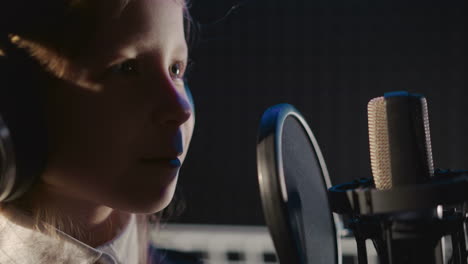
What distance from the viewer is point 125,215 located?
0.92 meters

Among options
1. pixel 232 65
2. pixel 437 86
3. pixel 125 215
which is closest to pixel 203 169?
pixel 232 65

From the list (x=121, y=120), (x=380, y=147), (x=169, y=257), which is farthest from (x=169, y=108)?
(x=169, y=257)

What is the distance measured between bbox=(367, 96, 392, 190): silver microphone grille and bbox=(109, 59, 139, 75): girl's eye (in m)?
0.35

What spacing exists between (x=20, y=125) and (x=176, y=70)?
10.8 inches

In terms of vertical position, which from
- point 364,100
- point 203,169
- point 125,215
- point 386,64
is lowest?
point 203,169

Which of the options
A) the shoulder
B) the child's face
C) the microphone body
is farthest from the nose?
the shoulder

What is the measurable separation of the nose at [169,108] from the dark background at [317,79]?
127 inches

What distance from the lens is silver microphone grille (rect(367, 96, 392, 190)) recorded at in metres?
0.58

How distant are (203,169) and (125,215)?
10.9 ft

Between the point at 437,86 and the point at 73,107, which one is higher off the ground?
the point at 73,107

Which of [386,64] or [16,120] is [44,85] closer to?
[16,120]

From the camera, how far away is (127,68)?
0.77m

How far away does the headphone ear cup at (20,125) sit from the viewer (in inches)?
25.8

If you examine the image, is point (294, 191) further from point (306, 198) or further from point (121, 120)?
point (121, 120)
